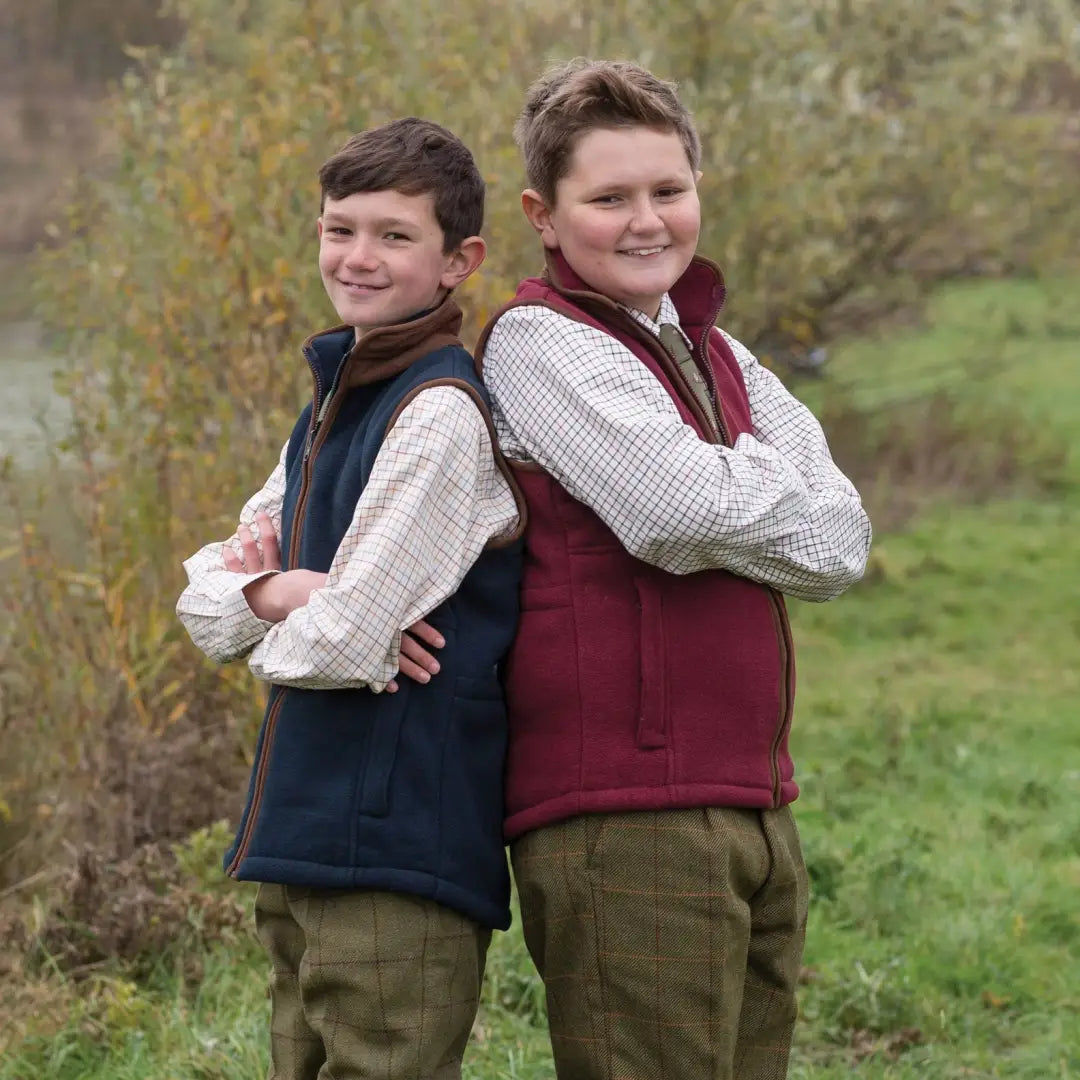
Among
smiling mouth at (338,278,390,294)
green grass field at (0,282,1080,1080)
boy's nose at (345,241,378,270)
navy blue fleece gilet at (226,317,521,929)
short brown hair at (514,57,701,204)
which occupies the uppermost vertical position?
short brown hair at (514,57,701,204)

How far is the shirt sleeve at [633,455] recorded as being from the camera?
2.41 metres

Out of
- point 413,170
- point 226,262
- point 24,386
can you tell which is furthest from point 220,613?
point 24,386

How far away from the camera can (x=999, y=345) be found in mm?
12758

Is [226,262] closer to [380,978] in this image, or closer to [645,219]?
[645,219]

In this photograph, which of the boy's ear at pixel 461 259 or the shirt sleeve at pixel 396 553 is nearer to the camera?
the shirt sleeve at pixel 396 553

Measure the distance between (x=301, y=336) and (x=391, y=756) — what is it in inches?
125

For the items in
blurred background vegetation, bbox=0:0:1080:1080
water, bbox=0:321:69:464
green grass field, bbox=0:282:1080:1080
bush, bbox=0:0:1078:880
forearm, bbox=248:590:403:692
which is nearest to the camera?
forearm, bbox=248:590:403:692

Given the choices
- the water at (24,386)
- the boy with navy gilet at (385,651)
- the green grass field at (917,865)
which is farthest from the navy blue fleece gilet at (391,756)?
the water at (24,386)

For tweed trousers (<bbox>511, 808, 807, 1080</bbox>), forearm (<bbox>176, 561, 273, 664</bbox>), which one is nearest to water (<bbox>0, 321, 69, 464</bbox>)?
forearm (<bbox>176, 561, 273, 664</bbox>)

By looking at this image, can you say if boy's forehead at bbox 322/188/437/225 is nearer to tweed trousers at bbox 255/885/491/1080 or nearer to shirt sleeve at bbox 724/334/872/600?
shirt sleeve at bbox 724/334/872/600

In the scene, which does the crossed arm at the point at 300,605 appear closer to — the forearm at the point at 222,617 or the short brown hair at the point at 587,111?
the forearm at the point at 222,617

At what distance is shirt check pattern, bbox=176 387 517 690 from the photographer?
240 cm

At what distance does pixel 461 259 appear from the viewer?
8.74 feet

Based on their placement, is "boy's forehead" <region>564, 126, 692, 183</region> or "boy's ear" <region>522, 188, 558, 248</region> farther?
"boy's ear" <region>522, 188, 558, 248</region>
